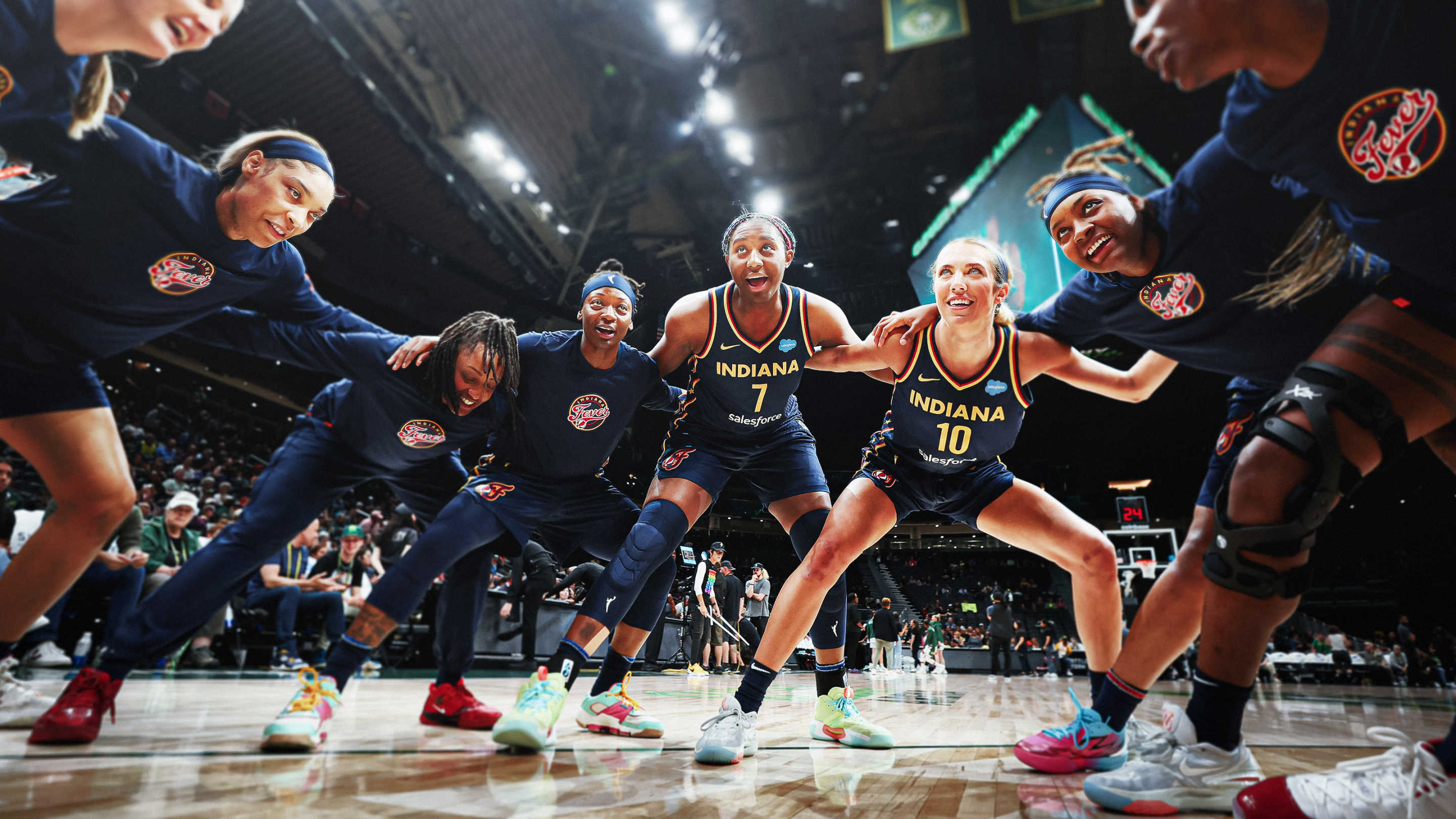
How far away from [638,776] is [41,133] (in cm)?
168

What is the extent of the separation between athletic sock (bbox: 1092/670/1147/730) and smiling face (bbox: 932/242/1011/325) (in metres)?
0.98

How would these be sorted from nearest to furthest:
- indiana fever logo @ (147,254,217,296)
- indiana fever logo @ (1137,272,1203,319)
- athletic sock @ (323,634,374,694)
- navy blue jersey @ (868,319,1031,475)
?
1. indiana fever logo @ (1137,272,1203,319)
2. indiana fever logo @ (147,254,217,296)
3. athletic sock @ (323,634,374,694)
4. navy blue jersey @ (868,319,1031,475)

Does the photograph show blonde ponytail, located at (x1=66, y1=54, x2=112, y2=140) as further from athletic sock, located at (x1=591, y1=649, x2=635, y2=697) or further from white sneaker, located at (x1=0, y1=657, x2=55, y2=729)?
athletic sock, located at (x1=591, y1=649, x2=635, y2=697)

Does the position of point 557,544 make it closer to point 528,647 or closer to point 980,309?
point 980,309

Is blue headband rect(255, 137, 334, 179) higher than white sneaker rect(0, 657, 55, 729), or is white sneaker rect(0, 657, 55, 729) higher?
blue headband rect(255, 137, 334, 179)

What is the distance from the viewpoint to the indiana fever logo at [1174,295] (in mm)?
1323

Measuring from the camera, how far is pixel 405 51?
2.85 metres

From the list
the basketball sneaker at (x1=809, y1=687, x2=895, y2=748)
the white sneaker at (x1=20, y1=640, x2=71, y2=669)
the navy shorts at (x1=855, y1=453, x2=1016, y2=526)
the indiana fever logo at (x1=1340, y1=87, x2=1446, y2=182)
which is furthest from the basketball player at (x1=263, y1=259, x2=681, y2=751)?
the white sneaker at (x1=20, y1=640, x2=71, y2=669)

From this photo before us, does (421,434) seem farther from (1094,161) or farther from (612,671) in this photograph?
(1094,161)

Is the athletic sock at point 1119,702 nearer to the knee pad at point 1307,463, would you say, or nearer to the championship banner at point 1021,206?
the knee pad at point 1307,463

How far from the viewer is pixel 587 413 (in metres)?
2.12

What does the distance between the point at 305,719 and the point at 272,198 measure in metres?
1.18

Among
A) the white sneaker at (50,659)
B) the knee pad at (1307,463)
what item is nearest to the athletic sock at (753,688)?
the knee pad at (1307,463)

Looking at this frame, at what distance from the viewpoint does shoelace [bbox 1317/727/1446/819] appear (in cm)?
90
